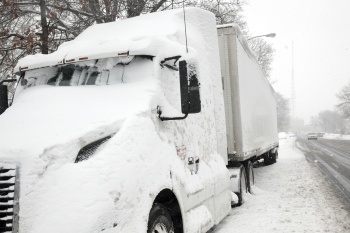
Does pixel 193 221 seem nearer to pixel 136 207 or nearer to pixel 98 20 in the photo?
pixel 136 207

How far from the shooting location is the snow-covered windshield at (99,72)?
4145 mm

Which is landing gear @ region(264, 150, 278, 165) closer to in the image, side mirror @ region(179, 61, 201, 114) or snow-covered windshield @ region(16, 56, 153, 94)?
snow-covered windshield @ region(16, 56, 153, 94)

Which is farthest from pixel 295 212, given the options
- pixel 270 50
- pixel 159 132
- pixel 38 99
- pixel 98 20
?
pixel 270 50

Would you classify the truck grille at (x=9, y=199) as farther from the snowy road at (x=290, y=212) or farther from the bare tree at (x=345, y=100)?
the bare tree at (x=345, y=100)

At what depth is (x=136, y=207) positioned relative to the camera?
3.03 metres

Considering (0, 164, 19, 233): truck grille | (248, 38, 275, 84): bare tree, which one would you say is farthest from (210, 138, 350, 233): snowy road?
(248, 38, 275, 84): bare tree

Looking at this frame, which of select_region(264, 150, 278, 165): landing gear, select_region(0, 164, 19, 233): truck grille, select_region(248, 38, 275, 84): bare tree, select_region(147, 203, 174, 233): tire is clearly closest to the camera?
select_region(0, 164, 19, 233): truck grille

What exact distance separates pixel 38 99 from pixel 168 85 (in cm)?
152

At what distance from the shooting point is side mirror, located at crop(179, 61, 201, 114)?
11.7 feet

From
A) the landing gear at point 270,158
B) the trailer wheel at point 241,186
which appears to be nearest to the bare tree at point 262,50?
the landing gear at point 270,158

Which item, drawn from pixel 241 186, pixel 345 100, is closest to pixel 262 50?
pixel 241 186

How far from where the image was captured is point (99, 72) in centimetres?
428

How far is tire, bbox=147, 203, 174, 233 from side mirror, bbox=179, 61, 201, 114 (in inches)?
40.4

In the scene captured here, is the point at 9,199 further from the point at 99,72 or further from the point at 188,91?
the point at 99,72
